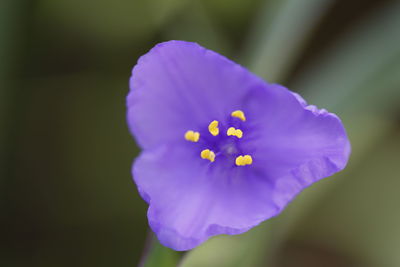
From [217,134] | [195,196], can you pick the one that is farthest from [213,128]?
[195,196]

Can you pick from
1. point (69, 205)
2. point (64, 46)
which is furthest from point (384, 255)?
point (64, 46)

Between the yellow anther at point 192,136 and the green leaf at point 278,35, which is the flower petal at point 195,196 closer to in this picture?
the yellow anther at point 192,136

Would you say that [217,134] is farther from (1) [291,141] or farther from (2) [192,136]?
(1) [291,141]

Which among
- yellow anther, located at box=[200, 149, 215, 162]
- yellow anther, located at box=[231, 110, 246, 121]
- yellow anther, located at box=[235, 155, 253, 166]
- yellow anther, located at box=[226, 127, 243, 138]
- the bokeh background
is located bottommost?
the bokeh background

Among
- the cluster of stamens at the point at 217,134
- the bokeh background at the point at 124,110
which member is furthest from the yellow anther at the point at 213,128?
the bokeh background at the point at 124,110

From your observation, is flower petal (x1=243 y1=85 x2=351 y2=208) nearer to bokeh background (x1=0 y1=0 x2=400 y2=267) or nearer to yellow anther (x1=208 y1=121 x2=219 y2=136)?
yellow anther (x1=208 y1=121 x2=219 y2=136)

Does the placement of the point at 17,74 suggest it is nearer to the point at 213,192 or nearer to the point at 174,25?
the point at 174,25

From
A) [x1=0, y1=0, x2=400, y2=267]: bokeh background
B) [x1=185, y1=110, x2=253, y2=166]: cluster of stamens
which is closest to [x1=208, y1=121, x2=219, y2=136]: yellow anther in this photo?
[x1=185, y1=110, x2=253, y2=166]: cluster of stamens
